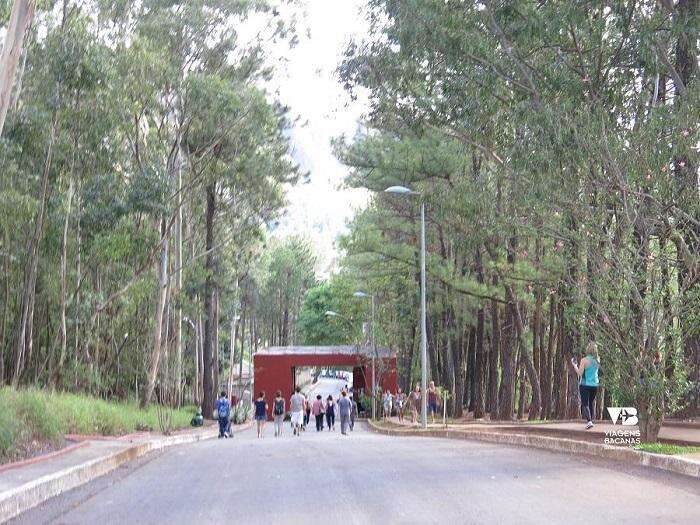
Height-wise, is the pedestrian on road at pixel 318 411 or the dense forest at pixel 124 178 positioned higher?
the dense forest at pixel 124 178

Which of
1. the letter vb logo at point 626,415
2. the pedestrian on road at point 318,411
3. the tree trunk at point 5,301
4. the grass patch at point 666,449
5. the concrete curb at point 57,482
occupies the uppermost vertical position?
the tree trunk at point 5,301

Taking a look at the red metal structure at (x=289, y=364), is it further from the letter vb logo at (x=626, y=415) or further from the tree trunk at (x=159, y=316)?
the letter vb logo at (x=626, y=415)

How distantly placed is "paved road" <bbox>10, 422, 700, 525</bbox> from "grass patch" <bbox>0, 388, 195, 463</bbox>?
185 centimetres

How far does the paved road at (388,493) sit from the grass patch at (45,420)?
185 centimetres

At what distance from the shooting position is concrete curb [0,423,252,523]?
9.33 m

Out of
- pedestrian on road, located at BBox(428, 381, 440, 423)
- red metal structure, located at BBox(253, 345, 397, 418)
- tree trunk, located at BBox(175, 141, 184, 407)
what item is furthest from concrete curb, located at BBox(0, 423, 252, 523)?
red metal structure, located at BBox(253, 345, 397, 418)

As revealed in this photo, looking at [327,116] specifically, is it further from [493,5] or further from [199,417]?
[199,417]

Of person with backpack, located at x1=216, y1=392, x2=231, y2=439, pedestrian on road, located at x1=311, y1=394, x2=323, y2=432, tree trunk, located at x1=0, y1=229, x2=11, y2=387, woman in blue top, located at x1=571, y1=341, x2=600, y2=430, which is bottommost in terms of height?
pedestrian on road, located at x1=311, y1=394, x2=323, y2=432

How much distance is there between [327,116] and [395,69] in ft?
12.7

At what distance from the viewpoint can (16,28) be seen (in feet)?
47.8

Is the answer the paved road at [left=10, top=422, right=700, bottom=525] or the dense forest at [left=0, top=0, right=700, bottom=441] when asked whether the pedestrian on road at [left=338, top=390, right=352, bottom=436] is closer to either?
the dense forest at [left=0, top=0, right=700, bottom=441]

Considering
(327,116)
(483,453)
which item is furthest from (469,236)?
(483,453)

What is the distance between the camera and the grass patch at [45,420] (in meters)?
14.4

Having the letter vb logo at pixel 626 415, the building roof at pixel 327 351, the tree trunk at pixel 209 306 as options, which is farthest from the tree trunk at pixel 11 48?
the building roof at pixel 327 351
